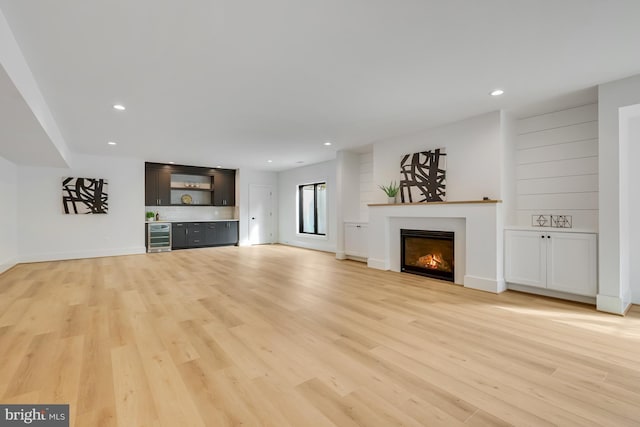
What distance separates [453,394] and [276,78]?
10.3 ft

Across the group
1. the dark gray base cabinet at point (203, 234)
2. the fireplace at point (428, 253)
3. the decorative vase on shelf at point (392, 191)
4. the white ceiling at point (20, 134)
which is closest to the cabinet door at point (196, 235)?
the dark gray base cabinet at point (203, 234)

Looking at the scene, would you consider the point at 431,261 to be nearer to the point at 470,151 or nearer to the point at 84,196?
the point at 470,151

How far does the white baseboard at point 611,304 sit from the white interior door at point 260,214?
27.5 ft

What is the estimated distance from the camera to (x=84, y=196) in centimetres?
693

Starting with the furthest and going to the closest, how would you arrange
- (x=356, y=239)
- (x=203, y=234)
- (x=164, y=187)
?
(x=203, y=234)
(x=164, y=187)
(x=356, y=239)

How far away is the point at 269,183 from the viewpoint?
10.0 m

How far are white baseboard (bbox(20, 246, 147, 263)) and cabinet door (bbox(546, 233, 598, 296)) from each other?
8.73 m

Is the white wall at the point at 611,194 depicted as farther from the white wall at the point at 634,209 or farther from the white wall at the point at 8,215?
the white wall at the point at 8,215

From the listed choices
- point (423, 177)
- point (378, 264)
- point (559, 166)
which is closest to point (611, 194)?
point (559, 166)

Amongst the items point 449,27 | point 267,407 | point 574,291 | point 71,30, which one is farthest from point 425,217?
point 71,30

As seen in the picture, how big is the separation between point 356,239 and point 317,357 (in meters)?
4.48

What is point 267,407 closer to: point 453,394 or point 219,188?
point 453,394

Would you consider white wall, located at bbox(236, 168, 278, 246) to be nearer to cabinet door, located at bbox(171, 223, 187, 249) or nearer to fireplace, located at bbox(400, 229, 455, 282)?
cabinet door, located at bbox(171, 223, 187, 249)

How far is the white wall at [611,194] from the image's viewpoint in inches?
123
